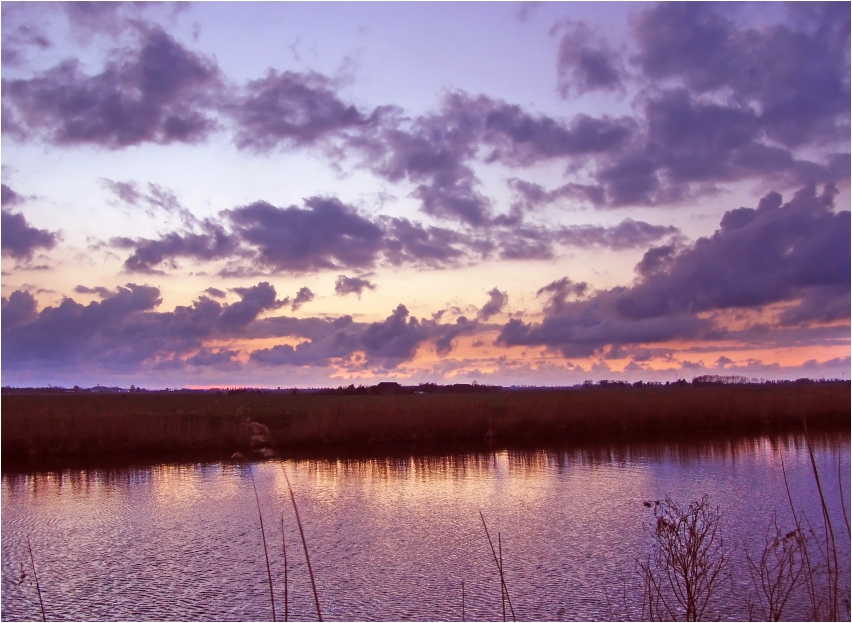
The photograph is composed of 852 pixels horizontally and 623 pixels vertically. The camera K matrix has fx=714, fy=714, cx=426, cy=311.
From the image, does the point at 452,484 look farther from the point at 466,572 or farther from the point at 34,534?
the point at 34,534

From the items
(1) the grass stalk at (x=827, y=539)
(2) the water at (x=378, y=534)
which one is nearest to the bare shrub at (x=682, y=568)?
(2) the water at (x=378, y=534)

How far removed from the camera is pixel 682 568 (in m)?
5.07

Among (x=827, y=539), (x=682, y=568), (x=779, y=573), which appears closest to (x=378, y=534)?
(x=779, y=573)

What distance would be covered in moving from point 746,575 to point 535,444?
65.9 feet

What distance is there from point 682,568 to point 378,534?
10.7m

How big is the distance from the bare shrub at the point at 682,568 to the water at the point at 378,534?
1.18 feet

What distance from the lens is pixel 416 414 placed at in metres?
33.1

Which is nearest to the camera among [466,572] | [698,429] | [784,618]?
[784,618]

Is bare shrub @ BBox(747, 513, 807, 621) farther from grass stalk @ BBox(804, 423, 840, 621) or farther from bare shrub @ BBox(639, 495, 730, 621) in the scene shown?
bare shrub @ BBox(639, 495, 730, 621)

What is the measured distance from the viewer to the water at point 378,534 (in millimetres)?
10766

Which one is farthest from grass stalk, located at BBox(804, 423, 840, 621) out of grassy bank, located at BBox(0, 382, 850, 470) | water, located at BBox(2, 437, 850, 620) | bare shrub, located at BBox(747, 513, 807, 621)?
grassy bank, located at BBox(0, 382, 850, 470)

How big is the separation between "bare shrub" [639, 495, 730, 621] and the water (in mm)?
360

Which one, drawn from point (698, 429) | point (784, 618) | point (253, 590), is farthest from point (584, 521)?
point (698, 429)

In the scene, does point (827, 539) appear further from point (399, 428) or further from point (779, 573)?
point (399, 428)
